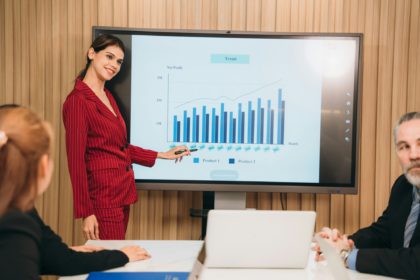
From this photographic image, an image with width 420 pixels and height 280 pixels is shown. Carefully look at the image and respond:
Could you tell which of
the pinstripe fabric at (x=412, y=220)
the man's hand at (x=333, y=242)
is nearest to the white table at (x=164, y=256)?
the man's hand at (x=333, y=242)

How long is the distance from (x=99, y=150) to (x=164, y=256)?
1.05 meters

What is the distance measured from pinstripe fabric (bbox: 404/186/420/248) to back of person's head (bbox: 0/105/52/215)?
1.62 meters

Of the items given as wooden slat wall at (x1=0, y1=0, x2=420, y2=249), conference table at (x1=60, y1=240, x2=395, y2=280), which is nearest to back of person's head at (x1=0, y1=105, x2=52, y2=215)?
conference table at (x1=60, y1=240, x2=395, y2=280)

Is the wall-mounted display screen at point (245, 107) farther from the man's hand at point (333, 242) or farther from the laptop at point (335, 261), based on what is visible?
the laptop at point (335, 261)

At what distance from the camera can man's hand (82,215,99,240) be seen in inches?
111

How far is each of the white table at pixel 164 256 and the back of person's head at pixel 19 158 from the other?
24.5 inches

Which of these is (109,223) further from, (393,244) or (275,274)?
(393,244)

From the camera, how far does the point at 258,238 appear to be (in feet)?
5.89

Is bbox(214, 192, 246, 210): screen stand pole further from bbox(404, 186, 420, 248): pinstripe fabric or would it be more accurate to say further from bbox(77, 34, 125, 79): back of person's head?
bbox(404, 186, 420, 248): pinstripe fabric

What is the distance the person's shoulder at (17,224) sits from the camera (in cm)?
124

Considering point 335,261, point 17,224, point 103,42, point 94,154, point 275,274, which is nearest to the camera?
point 17,224

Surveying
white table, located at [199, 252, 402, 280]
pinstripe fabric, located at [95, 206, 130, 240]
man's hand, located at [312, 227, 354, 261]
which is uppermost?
man's hand, located at [312, 227, 354, 261]

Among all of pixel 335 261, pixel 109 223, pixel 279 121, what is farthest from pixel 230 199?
pixel 335 261

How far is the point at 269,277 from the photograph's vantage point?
1800 mm
